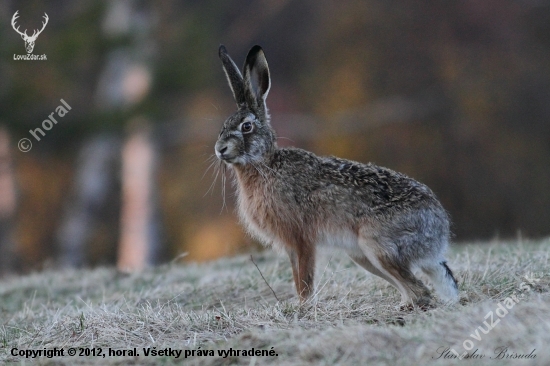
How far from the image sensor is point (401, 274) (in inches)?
232

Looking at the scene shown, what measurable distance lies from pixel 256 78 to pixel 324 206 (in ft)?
4.20

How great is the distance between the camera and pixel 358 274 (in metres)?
7.45

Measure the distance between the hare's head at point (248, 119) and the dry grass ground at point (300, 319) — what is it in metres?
1.22

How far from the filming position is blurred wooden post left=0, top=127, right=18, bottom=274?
1809cm

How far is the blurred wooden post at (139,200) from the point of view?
795 inches

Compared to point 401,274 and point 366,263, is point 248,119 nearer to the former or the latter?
point 366,263

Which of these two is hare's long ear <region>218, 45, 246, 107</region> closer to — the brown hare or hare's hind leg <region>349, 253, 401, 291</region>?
the brown hare

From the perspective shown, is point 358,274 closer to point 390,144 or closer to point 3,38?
point 3,38

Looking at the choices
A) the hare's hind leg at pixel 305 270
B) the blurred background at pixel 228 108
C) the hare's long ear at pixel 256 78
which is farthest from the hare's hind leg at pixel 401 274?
the blurred background at pixel 228 108

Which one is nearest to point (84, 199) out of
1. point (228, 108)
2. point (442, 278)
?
point (228, 108)

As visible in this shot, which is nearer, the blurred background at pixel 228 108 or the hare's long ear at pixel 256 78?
the hare's long ear at pixel 256 78

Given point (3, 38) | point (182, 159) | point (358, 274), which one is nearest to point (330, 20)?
point (182, 159)

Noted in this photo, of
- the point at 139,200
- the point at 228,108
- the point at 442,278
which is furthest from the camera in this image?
the point at 228,108

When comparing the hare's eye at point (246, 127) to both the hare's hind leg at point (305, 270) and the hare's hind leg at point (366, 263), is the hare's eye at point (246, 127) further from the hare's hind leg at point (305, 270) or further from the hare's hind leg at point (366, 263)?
the hare's hind leg at point (366, 263)
